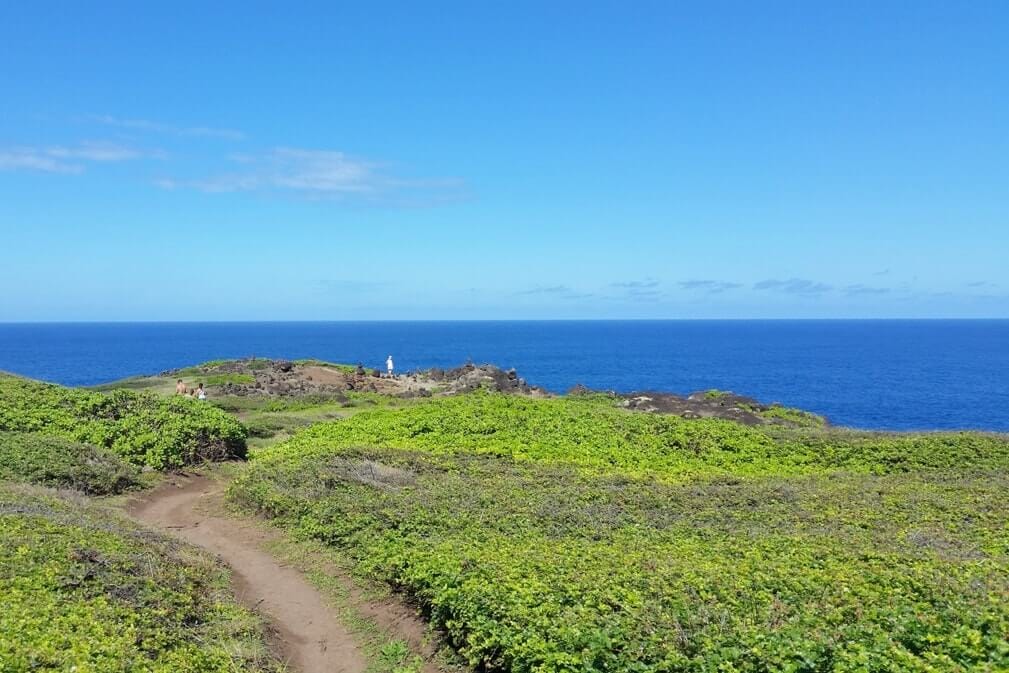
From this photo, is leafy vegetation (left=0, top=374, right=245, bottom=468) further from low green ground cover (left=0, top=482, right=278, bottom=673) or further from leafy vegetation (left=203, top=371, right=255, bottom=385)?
leafy vegetation (left=203, top=371, right=255, bottom=385)

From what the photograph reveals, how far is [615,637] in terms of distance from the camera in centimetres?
985

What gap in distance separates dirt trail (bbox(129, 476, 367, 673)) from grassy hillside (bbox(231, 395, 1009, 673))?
1.26 metres

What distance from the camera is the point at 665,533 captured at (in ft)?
52.6

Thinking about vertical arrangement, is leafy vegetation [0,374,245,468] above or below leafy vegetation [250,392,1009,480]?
above

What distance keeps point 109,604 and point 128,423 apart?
1609cm

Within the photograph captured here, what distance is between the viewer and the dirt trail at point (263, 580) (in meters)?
12.7

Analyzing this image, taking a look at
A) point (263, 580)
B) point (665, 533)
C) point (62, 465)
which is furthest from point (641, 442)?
point (62, 465)

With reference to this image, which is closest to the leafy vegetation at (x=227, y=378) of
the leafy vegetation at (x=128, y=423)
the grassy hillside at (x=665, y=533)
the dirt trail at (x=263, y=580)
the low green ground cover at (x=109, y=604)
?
the leafy vegetation at (x=128, y=423)

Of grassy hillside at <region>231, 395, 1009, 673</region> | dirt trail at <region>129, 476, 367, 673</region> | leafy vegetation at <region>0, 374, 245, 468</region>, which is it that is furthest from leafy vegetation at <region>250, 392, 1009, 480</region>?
dirt trail at <region>129, 476, 367, 673</region>

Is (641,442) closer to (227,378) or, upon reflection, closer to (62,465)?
(62,465)

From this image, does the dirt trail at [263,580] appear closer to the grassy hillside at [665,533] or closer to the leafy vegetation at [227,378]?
the grassy hillside at [665,533]

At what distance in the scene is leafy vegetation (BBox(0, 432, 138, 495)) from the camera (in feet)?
67.9

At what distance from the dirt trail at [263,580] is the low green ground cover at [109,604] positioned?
0.60 m

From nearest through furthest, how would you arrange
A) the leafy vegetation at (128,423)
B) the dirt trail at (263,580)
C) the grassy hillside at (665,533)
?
the grassy hillside at (665,533)
the dirt trail at (263,580)
the leafy vegetation at (128,423)
